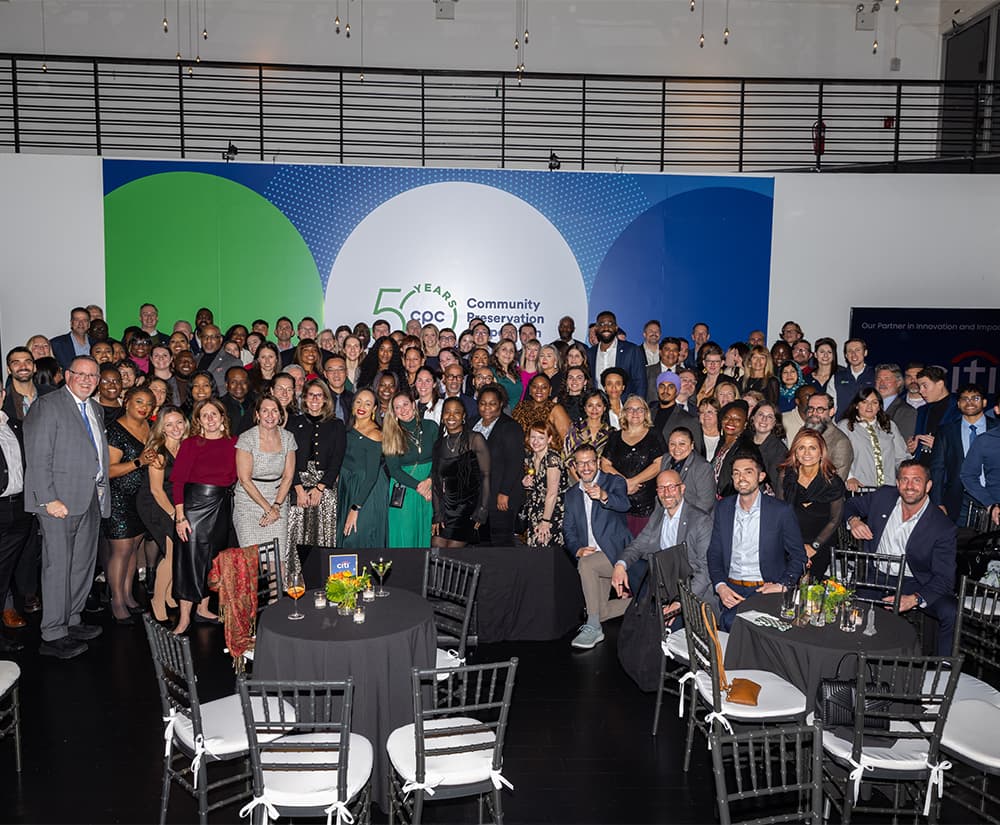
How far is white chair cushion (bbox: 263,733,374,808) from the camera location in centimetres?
351

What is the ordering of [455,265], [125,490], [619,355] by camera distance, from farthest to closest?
[455,265] → [619,355] → [125,490]

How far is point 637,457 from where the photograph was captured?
6594 mm

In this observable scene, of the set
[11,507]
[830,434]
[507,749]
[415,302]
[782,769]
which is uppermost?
[415,302]

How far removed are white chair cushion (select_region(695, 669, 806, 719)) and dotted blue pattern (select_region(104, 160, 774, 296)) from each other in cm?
762

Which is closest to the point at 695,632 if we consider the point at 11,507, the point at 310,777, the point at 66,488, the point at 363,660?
the point at 363,660

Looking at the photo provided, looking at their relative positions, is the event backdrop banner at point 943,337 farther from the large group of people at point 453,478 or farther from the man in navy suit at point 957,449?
the man in navy suit at point 957,449

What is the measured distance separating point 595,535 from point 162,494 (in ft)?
9.96

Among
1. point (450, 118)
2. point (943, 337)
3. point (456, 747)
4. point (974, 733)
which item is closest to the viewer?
point (456, 747)

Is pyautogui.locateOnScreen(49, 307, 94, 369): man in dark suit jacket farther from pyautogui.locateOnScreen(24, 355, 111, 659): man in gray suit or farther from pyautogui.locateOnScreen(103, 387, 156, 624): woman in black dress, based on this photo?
pyautogui.locateOnScreen(24, 355, 111, 659): man in gray suit

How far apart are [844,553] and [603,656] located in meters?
1.74

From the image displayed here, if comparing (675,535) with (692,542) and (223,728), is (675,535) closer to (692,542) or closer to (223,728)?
(692,542)

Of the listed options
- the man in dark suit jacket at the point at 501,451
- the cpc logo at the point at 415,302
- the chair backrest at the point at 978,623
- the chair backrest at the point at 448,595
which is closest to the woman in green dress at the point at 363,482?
the man in dark suit jacket at the point at 501,451

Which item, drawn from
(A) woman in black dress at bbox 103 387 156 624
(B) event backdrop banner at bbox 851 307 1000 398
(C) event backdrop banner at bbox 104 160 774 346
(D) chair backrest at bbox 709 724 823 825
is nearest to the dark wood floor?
(A) woman in black dress at bbox 103 387 156 624

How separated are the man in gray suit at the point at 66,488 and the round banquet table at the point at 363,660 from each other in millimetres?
Answer: 2185
